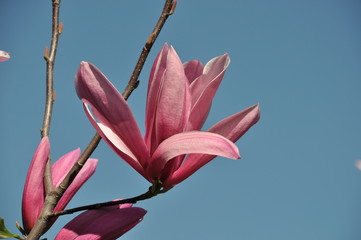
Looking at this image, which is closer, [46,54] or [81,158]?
[81,158]

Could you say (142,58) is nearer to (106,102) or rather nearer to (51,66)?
(106,102)

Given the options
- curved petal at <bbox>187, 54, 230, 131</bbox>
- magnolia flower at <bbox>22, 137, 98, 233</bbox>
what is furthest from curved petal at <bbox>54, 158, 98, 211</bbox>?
curved petal at <bbox>187, 54, 230, 131</bbox>

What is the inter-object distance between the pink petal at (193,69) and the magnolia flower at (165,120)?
51 mm

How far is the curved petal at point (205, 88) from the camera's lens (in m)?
0.68

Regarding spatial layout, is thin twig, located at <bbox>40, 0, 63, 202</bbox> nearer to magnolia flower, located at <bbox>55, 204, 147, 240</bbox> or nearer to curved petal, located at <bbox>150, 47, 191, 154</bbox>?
magnolia flower, located at <bbox>55, 204, 147, 240</bbox>

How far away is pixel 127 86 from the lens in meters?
0.75

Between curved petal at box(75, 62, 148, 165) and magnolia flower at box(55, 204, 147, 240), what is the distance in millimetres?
142

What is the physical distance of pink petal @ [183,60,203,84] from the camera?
30.7 inches

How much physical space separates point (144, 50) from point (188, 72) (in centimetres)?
10

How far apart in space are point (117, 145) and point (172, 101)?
0.37 feet

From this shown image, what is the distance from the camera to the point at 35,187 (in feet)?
Answer: 2.43

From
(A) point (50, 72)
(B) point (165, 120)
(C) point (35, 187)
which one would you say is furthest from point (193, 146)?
(A) point (50, 72)

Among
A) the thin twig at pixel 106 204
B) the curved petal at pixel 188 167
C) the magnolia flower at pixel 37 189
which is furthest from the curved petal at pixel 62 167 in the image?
the curved petal at pixel 188 167

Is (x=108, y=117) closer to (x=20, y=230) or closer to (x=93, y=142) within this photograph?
(x=93, y=142)
